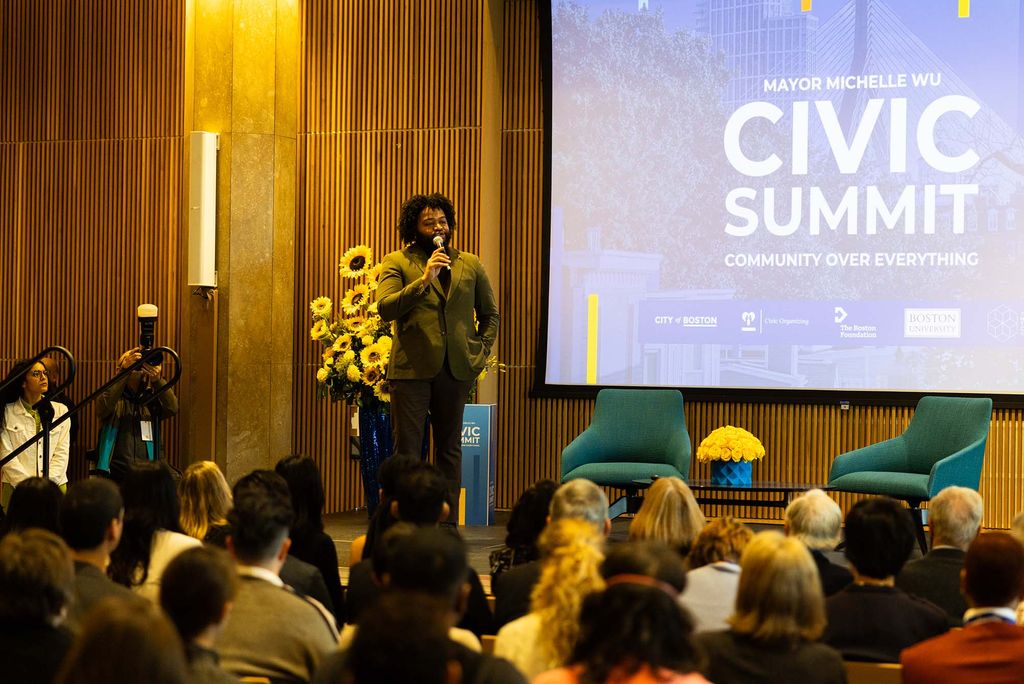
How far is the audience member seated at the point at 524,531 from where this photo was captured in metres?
3.78

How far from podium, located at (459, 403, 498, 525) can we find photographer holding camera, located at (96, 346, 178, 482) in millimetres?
2009

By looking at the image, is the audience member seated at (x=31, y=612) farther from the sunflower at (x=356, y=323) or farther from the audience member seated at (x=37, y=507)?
the sunflower at (x=356, y=323)

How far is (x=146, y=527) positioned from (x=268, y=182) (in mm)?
4691

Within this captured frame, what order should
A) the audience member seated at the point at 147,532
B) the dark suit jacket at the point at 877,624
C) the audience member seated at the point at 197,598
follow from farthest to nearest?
the audience member seated at the point at 147,532 → the dark suit jacket at the point at 877,624 → the audience member seated at the point at 197,598

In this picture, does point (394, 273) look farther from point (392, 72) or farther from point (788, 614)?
point (788, 614)

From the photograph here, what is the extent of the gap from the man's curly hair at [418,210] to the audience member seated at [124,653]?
4.44 metres

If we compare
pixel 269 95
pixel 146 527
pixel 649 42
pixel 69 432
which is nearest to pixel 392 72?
pixel 269 95

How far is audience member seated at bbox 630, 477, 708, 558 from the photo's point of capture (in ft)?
12.5

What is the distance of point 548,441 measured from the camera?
8266 mm

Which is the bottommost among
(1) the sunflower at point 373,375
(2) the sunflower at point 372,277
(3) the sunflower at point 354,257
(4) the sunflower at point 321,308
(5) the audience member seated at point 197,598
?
(5) the audience member seated at point 197,598

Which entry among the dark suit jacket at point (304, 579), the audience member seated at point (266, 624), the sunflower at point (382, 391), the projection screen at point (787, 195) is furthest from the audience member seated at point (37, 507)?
the projection screen at point (787, 195)

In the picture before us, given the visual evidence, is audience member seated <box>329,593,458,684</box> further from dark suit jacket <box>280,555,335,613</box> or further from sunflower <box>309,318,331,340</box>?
sunflower <box>309,318,331,340</box>

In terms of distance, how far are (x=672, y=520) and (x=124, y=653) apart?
2.31 meters

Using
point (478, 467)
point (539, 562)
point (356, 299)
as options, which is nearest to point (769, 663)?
point (539, 562)
